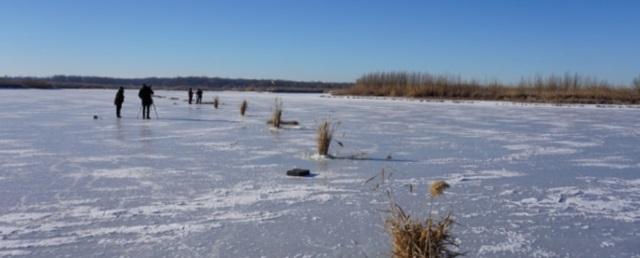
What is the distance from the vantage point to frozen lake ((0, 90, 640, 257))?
3.90 metres

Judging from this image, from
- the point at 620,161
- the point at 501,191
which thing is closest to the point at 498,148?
the point at 620,161

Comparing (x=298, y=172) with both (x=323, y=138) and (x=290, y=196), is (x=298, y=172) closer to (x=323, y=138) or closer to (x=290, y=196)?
(x=290, y=196)

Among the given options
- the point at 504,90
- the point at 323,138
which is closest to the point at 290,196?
the point at 323,138

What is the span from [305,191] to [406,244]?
2.64m

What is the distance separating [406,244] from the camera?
309cm

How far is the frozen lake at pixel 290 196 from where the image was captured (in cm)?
390

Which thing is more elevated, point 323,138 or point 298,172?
point 323,138

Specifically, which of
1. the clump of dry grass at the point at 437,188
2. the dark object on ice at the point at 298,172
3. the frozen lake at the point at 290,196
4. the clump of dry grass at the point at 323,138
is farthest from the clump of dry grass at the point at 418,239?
the clump of dry grass at the point at 323,138

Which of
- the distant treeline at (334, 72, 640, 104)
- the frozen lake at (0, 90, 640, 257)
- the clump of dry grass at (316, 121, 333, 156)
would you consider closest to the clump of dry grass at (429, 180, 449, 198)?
the frozen lake at (0, 90, 640, 257)

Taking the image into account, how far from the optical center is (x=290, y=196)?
17.8 ft

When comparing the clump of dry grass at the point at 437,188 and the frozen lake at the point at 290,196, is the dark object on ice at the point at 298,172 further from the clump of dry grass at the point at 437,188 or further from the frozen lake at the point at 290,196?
the clump of dry grass at the point at 437,188

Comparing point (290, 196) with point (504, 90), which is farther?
point (504, 90)

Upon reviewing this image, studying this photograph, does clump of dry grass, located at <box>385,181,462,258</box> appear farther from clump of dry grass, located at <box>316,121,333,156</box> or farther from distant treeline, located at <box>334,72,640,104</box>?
distant treeline, located at <box>334,72,640,104</box>

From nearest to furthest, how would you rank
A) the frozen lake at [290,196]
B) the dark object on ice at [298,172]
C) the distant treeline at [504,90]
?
the frozen lake at [290,196], the dark object on ice at [298,172], the distant treeline at [504,90]
